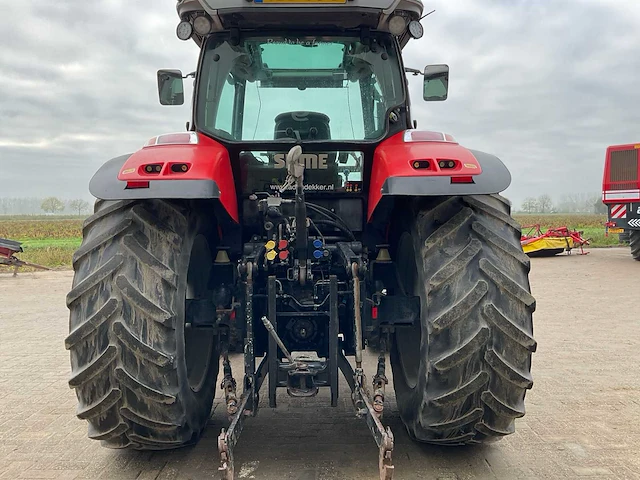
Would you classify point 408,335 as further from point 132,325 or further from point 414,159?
point 132,325

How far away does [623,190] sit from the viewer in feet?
52.7

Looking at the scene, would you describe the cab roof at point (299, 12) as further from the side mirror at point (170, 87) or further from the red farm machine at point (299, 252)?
the side mirror at point (170, 87)

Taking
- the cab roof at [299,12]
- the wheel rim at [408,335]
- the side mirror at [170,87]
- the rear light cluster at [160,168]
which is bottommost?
the wheel rim at [408,335]

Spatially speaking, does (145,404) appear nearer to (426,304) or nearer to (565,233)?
(426,304)

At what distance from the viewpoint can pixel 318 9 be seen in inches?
134

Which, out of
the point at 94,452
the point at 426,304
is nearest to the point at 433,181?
the point at 426,304

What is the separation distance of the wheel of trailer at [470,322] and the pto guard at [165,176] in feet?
3.67

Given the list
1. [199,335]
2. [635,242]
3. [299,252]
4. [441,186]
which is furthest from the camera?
[635,242]

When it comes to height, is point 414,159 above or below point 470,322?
above

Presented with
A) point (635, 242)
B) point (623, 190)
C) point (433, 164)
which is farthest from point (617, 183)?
point (433, 164)

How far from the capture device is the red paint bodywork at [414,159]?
287 cm

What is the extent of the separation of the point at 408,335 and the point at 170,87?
8.49 ft

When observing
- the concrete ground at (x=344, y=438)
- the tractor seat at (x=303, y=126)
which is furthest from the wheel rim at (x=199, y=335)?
the tractor seat at (x=303, y=126)

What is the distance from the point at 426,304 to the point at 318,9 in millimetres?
1840
